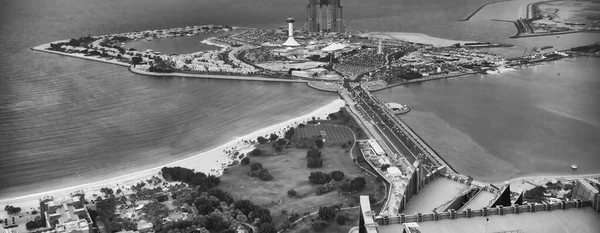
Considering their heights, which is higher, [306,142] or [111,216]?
[306,142]

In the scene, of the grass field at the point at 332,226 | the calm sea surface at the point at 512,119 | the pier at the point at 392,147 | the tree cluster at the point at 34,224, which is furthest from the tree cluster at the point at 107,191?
the calm sea surface at the point at 512,119

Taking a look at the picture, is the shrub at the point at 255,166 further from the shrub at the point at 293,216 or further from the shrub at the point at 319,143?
the shrub at the point at 293,216

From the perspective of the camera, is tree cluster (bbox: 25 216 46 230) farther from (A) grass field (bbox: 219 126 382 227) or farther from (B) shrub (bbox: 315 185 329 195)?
(B) shrub (bbox: 315 185 329 195)

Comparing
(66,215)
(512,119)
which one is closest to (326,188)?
(66,215)

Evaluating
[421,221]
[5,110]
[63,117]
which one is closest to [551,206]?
[421,221]

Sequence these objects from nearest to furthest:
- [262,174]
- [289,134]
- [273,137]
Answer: [262,174] < [273,137] < [289,134]

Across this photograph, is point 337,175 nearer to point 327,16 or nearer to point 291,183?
point 291,183
